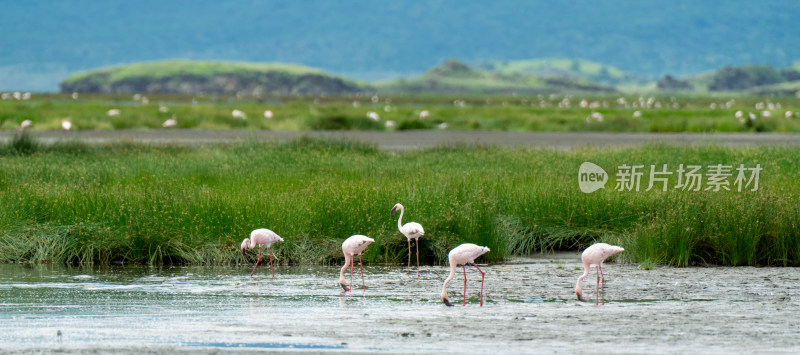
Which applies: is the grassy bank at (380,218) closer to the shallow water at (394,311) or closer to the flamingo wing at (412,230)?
the shallow water at (394,311)

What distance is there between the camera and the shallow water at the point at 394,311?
9594mm

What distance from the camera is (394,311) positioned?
11281 mm

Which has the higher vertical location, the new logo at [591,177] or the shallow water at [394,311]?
the new logo at [591,177]

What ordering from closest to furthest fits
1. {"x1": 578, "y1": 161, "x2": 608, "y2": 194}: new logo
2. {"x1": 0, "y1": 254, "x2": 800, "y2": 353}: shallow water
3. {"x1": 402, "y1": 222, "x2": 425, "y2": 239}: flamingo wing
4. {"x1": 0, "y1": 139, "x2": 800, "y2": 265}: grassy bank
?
{"x1": 0, "y1": 254, "x2": 800, "y2": 353}: shallow water, {"x1": 402, "y1": 222, "x2": 425, "y2": 239}: flamingo wing, {"x1": 0, "y1": 139, "x2": 800, "y2": 265}: grassy bank, {"x1": 578, "y1": 161, "x2": 608, "y2": 194}: new logo

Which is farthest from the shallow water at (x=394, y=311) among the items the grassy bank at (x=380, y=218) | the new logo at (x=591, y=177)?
the new logo at (x=591, y=177)

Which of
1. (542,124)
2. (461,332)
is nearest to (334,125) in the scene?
(542,124)

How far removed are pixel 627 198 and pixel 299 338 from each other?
9469 mm

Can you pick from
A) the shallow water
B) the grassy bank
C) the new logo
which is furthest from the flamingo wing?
the new logo

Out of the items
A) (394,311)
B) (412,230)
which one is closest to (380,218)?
(412,230)

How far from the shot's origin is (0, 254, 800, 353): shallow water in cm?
959

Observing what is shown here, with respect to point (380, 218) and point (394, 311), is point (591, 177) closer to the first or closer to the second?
point (380, 218)

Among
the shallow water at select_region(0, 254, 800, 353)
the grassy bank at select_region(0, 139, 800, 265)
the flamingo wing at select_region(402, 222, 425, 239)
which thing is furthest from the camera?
the grassy bank at select_region(0, 139, 800, 265)

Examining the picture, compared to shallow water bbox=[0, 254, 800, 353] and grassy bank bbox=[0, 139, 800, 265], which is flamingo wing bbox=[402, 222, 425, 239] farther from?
grassy bank bbox=[0, 139, 800, 265]

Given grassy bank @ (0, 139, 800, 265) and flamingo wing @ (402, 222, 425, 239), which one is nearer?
flamingo wing @ (402, 222, 425, 239)
